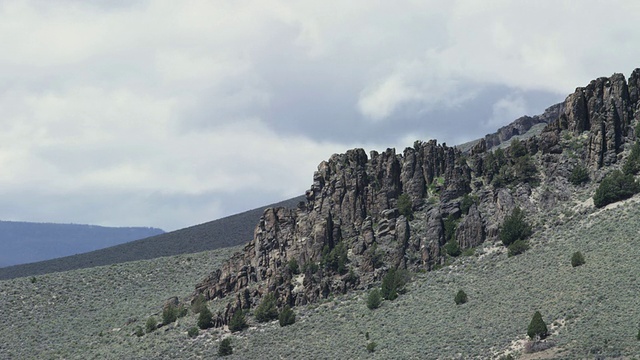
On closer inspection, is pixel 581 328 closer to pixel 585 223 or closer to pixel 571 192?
pixel 585 223

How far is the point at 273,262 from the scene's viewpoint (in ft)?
394

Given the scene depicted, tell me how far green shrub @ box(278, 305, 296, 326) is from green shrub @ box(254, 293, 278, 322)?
1.10m

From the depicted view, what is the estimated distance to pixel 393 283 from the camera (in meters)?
109

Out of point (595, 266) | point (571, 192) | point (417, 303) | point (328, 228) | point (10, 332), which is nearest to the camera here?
point (595, 266)

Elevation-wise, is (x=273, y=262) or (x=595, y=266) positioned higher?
(x=273, y=262)

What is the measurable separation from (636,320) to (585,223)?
24355mm

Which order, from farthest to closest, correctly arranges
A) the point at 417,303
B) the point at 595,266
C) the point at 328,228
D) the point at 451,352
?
the point at 328,228 → the point at 417,303 → the point at 595,266 → the point at 451,352

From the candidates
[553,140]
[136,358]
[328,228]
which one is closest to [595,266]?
[553,140]

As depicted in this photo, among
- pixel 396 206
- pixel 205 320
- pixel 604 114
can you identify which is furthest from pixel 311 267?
pixel 604 114

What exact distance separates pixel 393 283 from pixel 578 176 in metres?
23.5

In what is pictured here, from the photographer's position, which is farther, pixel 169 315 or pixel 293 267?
pixel 169 315

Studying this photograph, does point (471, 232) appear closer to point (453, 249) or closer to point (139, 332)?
point (453, 249)

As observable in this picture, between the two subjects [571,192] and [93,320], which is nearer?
[571,192]

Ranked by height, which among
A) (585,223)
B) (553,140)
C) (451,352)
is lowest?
(451,352)
